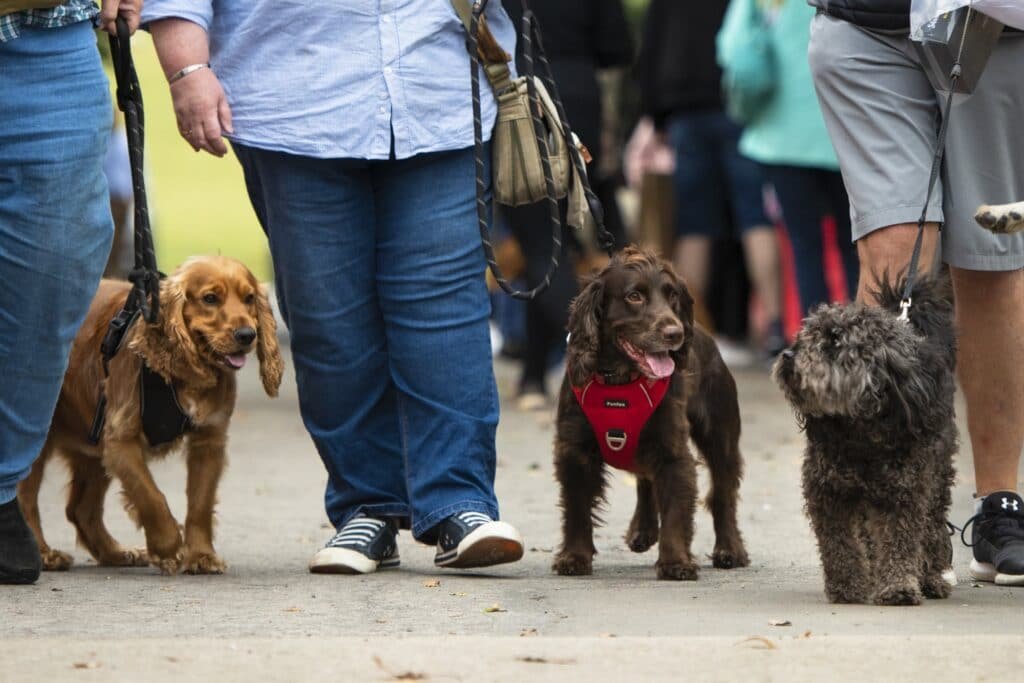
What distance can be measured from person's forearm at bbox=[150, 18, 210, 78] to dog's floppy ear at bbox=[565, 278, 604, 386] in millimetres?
1323

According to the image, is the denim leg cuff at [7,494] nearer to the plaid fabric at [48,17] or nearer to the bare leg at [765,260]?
the plaid fabric at [48,17]

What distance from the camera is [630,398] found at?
558 cm

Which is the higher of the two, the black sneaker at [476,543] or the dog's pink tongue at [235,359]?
the dog's pink tongue at [235,359]

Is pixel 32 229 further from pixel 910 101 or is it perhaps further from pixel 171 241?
pixel 171 241

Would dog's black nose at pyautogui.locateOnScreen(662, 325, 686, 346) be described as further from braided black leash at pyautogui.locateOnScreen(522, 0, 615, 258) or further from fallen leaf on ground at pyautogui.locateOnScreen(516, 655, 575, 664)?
fallen leaf on ground at pyautogui.locateOnScreen(516, 655, 575, 664)

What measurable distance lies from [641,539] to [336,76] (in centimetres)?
181

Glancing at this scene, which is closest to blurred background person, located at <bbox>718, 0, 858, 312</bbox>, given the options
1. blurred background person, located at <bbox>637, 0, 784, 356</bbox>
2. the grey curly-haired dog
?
blurred background person, located at <bbox>637, 0, 784, 356</bbox>

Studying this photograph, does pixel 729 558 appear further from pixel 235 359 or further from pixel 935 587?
pixel 235 359

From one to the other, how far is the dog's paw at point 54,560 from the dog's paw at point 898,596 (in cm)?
265

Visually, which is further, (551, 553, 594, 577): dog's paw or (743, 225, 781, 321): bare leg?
(743, 225, 781, 321): bare leg

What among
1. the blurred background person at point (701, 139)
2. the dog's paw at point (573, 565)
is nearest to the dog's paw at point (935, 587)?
the dog's paw at point (573, 565)

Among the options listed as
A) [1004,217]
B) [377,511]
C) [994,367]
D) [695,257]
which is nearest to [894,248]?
[994,367]

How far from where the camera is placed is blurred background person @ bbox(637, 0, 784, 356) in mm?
12352

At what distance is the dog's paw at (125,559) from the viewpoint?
20.3ft
